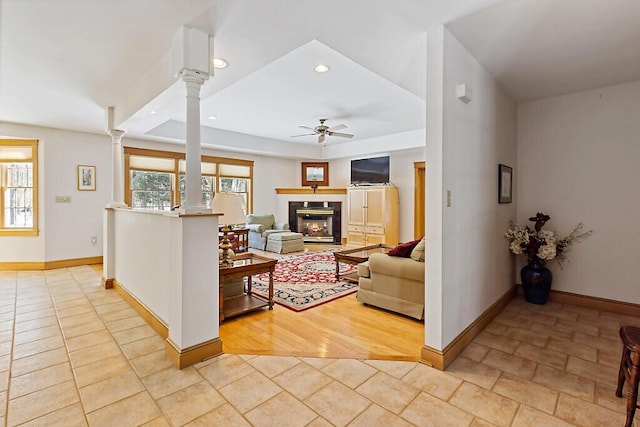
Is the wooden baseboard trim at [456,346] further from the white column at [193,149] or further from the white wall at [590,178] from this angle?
the white column at [193,149]

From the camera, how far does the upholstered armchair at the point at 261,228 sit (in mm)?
7275

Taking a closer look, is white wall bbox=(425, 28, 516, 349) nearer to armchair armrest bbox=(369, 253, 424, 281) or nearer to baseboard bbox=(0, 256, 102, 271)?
armchair armrest bbox=(369, 253, 424, 281)

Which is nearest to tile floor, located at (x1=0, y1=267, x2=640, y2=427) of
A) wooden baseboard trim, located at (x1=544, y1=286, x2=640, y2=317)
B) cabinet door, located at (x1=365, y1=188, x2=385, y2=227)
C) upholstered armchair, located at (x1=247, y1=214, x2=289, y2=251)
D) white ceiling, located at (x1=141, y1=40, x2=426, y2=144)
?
wooden baseboard trim, located at (x1=544, y1=286, x2=640, y2=317)

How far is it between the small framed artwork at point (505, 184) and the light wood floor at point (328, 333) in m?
1.63

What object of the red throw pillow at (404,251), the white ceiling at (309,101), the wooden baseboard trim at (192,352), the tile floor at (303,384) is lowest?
the tile floor at (303,384)

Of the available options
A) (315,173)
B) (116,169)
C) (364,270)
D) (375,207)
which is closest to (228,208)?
(364,270)

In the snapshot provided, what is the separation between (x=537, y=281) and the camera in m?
3.47

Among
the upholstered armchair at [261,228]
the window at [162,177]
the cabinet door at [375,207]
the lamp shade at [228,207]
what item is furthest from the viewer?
the cabinet door at [375,207]

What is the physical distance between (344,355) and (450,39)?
8.07ft

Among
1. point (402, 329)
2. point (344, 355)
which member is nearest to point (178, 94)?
point (344, 355)

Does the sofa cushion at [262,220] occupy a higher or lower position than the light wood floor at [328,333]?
higher

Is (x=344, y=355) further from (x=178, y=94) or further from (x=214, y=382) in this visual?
(x=178, y=94)

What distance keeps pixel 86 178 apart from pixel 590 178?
7549mm

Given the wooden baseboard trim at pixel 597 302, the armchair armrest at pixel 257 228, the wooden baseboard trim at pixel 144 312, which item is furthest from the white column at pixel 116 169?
the wooden baseboard trim at pixel 597 302
